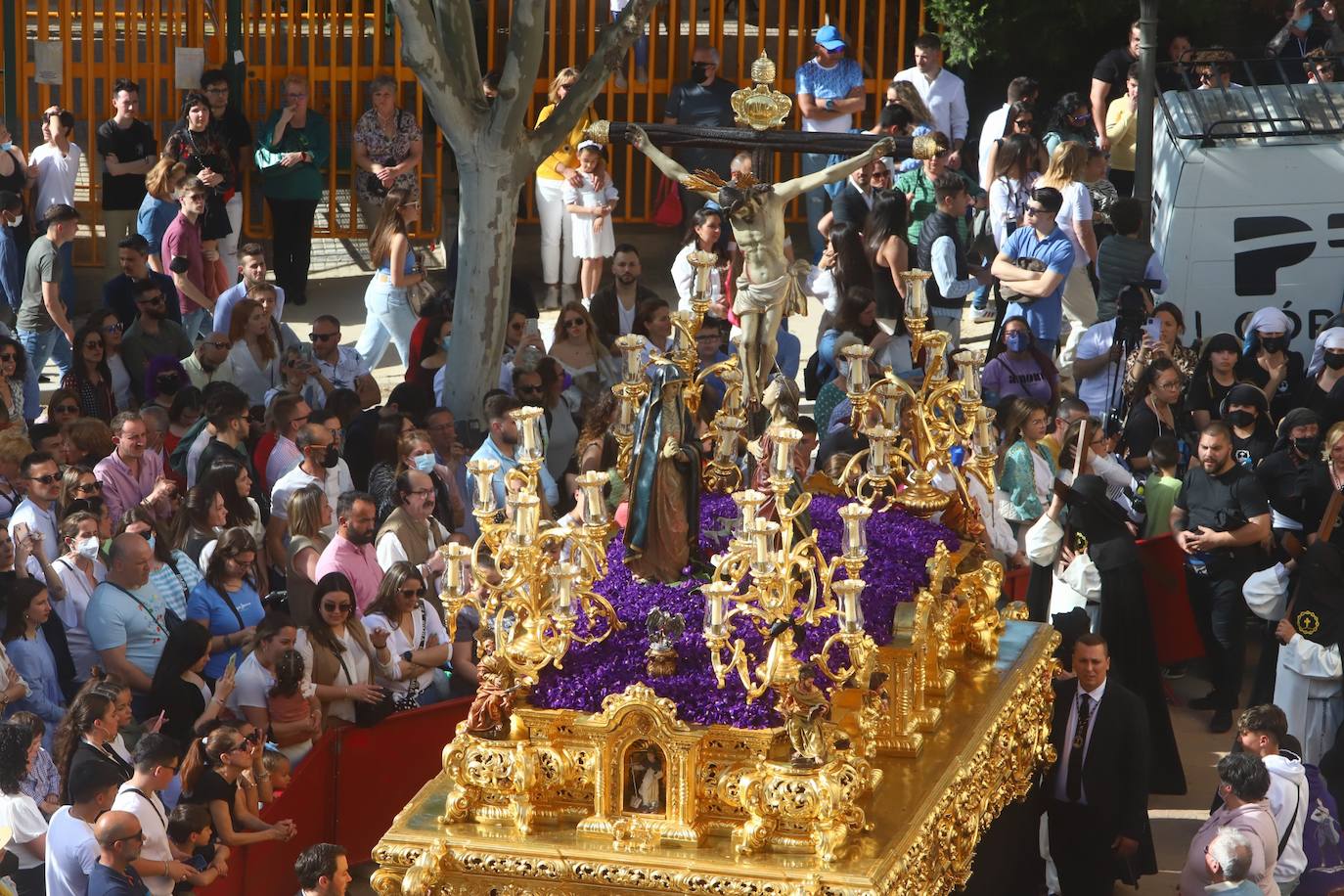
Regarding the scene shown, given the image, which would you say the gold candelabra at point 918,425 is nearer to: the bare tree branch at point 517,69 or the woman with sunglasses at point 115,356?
the bare tree branch at point 517,69

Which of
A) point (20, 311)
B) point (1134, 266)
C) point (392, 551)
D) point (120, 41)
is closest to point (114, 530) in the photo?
point (392, 551)

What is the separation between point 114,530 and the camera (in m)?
11.6

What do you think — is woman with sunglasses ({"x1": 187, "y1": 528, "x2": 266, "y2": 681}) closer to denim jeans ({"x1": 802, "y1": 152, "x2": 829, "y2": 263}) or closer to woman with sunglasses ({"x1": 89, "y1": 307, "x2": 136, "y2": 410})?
woman with sunglasses ({"x1": 89, "y1": 307, "x2": 136, "y2": 410})

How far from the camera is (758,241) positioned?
895 centimetres

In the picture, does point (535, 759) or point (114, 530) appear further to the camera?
point (114, 530)

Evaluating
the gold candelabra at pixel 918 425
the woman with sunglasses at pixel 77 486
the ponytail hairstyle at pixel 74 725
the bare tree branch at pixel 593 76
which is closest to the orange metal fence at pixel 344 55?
the bare tree branch at pixel 593 76

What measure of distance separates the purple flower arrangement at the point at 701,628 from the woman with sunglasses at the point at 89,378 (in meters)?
5.33

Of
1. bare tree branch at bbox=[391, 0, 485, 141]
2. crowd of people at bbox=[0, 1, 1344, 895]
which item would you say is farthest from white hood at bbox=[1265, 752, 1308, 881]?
bare tree branch at bbox=[391, 0, 485, 141]

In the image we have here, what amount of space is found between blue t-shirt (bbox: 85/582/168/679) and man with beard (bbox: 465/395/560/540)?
2065 mm

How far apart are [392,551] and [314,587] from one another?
925mm

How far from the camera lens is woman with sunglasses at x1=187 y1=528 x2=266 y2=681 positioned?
10773mm

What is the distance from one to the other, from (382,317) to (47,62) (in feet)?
14.7

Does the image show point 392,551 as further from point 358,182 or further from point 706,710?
point 358,182

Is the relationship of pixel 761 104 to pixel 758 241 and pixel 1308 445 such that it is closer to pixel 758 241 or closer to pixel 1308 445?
pixel 758 241
